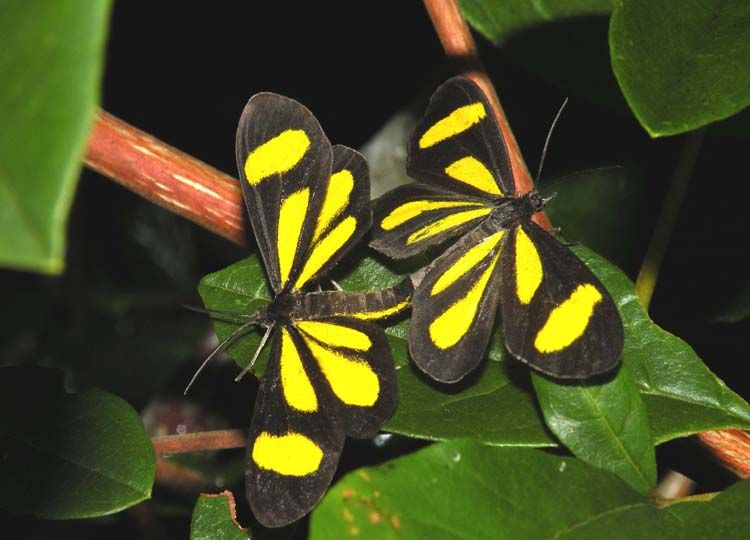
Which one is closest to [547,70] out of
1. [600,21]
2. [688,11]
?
[600,21]

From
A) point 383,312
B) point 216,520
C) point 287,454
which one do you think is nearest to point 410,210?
point 383,312

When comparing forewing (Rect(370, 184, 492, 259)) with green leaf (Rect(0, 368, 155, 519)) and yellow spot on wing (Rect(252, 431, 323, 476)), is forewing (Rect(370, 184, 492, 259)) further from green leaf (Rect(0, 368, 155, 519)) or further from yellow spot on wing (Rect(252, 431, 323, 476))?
green leaf (Rect(0, 368, 155, 519))

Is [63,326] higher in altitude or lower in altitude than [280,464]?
lower

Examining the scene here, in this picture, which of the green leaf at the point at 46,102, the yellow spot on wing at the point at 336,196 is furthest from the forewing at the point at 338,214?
the green leaf at the point at 46,102

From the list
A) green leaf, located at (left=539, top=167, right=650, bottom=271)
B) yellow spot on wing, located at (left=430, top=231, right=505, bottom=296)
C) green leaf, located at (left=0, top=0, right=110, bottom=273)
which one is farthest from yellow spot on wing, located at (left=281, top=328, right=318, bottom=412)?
green leaf, located at (left=0, top=0, right=110, bottom=273)

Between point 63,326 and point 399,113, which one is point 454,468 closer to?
point 399,113

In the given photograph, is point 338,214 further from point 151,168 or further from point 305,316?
point 151,168

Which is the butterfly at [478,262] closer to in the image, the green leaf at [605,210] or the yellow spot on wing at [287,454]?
the yellow spot on wing at [287,454]
